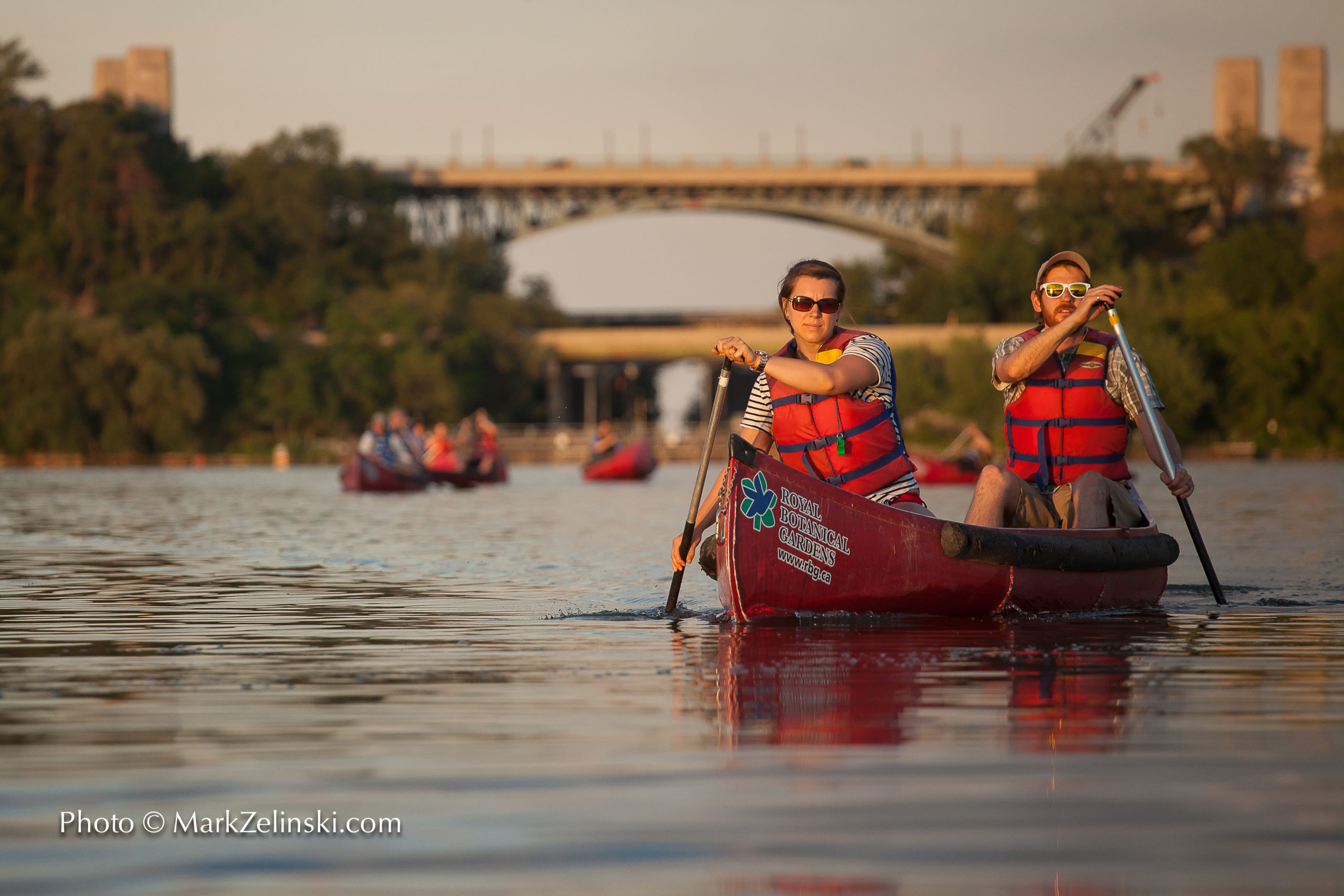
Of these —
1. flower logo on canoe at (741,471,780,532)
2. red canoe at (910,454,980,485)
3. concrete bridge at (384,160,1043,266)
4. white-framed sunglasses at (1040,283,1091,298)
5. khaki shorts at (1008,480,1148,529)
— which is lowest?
red canoe at (910,454,980,485)

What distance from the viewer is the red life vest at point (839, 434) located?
844cm

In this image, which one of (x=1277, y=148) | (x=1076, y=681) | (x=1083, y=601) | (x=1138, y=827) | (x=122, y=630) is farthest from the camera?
(x=1277, y=148)

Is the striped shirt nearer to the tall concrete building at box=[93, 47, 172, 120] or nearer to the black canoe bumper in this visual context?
the black canoe bumper

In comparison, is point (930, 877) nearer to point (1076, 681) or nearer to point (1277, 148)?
point (1076, 681)

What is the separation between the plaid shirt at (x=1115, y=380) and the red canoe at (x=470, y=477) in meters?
26.6

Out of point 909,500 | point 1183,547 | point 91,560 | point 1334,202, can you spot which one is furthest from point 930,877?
point 1334,202

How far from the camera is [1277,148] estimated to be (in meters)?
87.1

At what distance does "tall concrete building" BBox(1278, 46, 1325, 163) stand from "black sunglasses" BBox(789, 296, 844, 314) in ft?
288

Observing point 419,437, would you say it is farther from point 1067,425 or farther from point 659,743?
point 659,743

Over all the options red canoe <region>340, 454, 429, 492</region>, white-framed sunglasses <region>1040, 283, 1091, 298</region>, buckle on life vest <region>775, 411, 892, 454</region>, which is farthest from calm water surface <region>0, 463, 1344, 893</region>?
red canoe <region>340, 454, 429, 492</region>

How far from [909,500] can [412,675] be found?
293cm

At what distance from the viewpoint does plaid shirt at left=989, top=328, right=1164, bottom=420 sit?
925 cm

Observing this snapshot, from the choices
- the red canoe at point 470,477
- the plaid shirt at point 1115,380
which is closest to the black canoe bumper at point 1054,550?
the plaid shirt at point 1115,380

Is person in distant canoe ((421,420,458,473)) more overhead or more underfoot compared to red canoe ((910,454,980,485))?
more overhead
